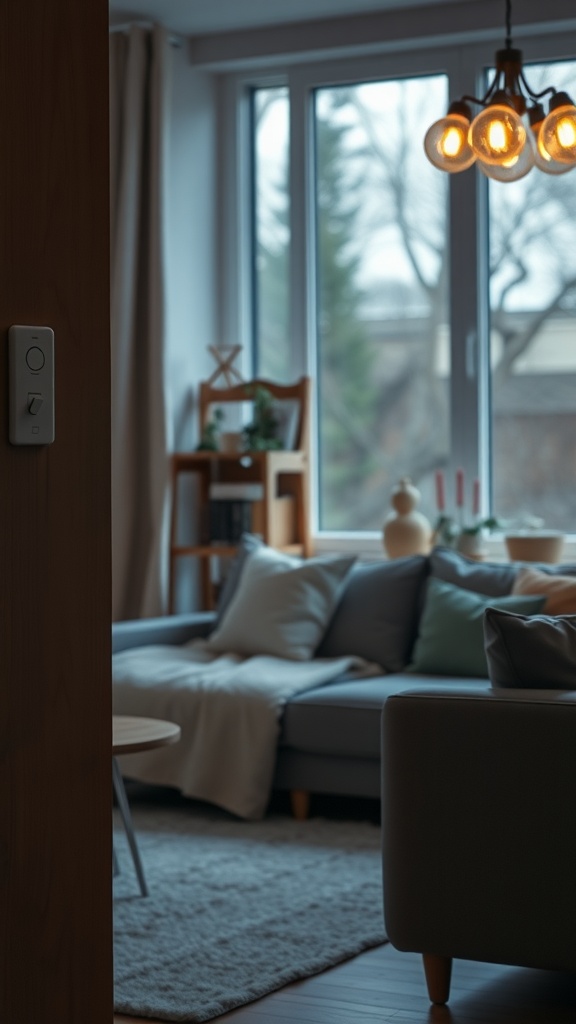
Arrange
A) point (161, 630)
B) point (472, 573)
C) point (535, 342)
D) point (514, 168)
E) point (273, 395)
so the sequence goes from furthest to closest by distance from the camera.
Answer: point (273, 395) < point (535, 342) < point (161, 630) < point (472, 573) < point (514, 168)

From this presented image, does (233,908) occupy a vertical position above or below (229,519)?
below

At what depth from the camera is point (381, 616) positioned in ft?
16.6

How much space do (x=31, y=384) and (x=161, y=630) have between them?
393 centimetres

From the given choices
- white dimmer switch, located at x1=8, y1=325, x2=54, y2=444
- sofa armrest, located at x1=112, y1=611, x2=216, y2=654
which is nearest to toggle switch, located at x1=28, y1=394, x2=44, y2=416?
white dimmer switch, located at x1=8, y1=325, x2=54, y2=444

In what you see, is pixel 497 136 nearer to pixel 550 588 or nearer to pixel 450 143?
pixel 450 143

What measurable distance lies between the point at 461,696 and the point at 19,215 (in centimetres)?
158

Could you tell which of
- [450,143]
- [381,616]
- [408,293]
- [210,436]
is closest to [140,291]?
[210,436]

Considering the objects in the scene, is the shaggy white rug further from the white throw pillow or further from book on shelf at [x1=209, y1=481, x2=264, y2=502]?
book on shelf at [x1=209, y1=481, x2=264, y2=502]

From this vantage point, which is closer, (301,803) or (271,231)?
(301,803)

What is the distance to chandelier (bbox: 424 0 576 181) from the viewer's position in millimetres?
3422

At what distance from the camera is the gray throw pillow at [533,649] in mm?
2770

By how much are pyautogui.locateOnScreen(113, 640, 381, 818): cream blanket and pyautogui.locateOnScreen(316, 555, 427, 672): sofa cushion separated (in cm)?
14

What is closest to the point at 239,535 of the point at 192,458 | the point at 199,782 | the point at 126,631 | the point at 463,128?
the point at 192,458

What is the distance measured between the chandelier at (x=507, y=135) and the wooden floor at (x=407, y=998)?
6.25 feet
